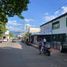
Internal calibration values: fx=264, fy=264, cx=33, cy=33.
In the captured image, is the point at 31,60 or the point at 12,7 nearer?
the point at 31,60

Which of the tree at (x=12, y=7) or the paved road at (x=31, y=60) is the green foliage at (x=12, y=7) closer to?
the tree at (x=12, y=7)

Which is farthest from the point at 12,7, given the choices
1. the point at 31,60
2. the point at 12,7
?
the point at 31,60

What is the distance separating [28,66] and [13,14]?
504 inches

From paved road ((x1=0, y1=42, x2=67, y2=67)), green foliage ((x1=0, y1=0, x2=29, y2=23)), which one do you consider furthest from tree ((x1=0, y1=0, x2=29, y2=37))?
paved road ((x1=0, y1=42, x2=67, y2=67))

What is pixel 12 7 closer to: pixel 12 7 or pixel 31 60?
pixel 12 7

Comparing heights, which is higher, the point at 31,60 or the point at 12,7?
the point at 12,7

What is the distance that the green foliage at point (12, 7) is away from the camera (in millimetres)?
27703

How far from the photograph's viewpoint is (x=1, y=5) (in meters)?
28.2

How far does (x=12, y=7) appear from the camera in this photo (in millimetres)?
28344

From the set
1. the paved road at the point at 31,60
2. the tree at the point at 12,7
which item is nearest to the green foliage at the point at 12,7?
the tree at the point at 12,7

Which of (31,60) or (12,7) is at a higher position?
(12,7)

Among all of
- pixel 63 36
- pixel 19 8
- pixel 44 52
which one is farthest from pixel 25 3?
pixel 63 36

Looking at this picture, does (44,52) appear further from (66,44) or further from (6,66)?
(6,66)

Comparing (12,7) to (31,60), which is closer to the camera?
(31,60)
